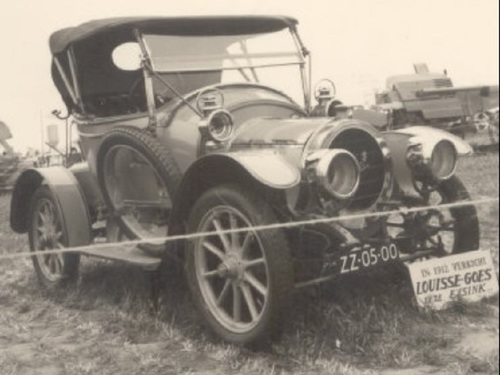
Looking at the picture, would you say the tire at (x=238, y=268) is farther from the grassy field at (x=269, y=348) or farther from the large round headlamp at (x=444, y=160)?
the large round headlamp at (x=444, y=160)

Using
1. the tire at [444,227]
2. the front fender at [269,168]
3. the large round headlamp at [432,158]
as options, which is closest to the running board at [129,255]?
the front fender at [269,168]

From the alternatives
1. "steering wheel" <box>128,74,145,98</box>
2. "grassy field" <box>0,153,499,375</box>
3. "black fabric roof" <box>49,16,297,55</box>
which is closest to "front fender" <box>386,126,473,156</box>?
"grassy field" <box>0,153,499,375</box>

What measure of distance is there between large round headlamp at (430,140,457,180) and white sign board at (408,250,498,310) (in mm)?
554

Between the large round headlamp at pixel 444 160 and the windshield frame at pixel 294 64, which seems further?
the windshield frame at pixel 294 64

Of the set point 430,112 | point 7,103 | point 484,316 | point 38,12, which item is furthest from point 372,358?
point 430,112

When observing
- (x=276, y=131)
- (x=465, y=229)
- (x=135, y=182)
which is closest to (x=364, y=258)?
(x=276, y=131)

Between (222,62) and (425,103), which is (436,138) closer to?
(222,62)

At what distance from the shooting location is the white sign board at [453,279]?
3.32 metres

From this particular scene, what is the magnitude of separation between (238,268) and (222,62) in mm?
1704

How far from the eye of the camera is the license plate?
333 centimetres

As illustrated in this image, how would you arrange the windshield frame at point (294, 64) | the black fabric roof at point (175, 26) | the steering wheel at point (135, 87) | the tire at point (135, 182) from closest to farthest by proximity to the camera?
the tire at point (135, 182), the black fabric roof at point (175, 26), the windshield frame at point (294, 64), the steering wheel at point (135, 87)

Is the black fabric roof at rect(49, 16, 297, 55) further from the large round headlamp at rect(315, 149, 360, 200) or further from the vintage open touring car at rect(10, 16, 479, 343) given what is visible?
the large round headlamp at rect(315, 149, 360, 200)

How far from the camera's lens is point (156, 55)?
173 inches

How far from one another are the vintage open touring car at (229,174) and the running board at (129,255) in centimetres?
1
